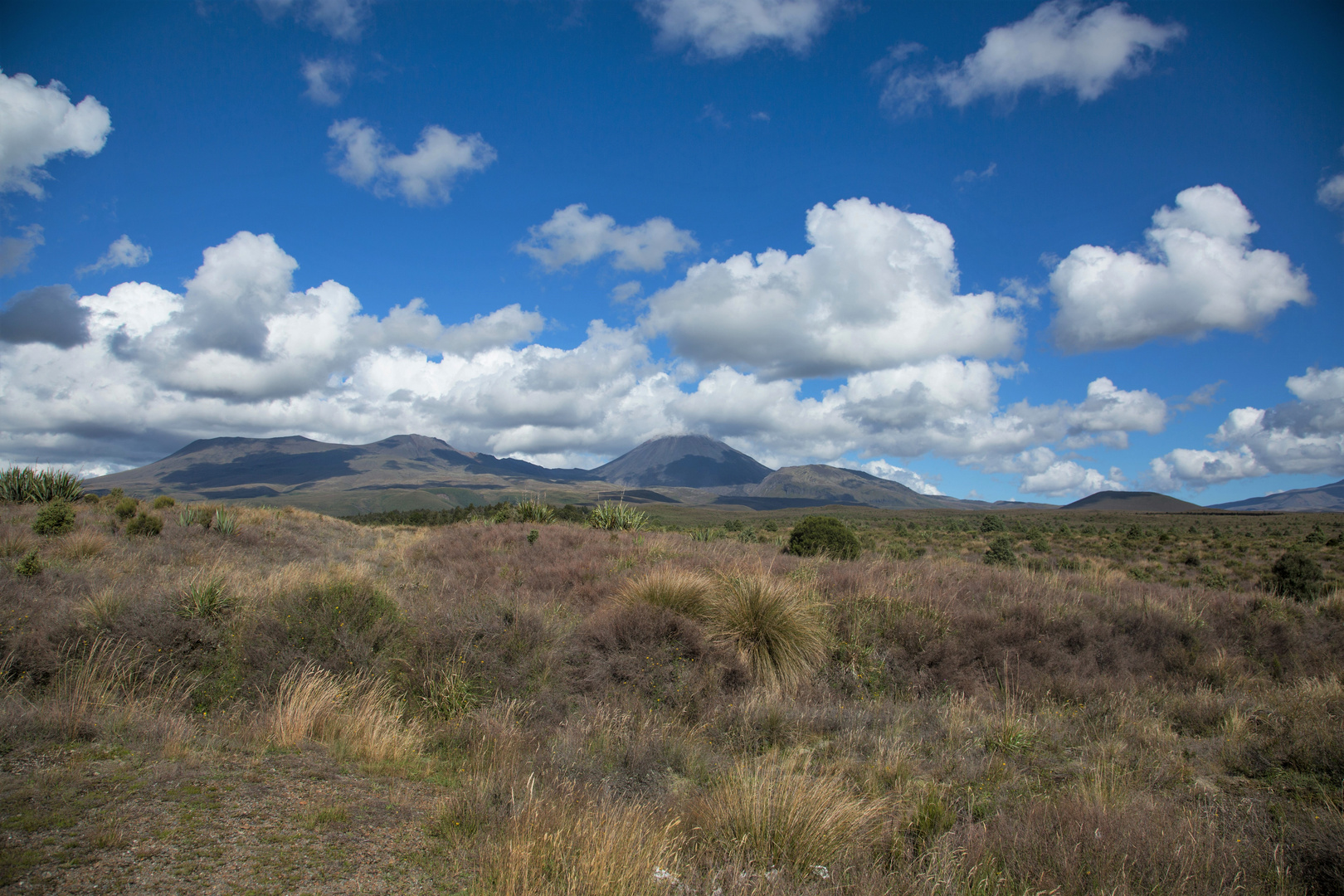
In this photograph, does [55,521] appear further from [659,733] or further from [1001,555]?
[1001,555]

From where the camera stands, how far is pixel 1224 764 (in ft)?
19.5

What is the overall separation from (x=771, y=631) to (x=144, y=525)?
17.6 m

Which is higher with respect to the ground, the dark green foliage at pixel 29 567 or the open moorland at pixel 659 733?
the dark green foliage at pixel 29 567

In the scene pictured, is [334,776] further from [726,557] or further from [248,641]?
[726,557]

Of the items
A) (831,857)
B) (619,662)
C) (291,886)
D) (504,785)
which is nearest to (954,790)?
(831,857)

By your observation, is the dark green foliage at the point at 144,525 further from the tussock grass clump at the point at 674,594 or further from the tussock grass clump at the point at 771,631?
the tussock grass clump at the point at 771,631

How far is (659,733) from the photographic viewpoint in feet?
19.5

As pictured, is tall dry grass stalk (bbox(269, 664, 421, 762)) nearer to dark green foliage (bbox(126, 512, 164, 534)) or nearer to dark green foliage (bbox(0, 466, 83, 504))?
dark green foliage (bbox(126, 512, 164, 534))

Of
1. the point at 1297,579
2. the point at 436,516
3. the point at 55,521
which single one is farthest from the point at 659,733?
the point at 436,516

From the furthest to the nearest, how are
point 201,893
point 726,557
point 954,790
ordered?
point 726,557 → point 954,790 → point 201,893

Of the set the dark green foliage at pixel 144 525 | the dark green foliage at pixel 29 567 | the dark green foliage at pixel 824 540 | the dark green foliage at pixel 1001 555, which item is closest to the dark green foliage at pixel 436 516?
the dark green foliage at pixel 144 525

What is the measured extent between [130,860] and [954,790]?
557 cm

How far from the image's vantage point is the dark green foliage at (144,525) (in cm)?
1622

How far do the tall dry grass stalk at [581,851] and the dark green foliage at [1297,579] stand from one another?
19.2 meters
